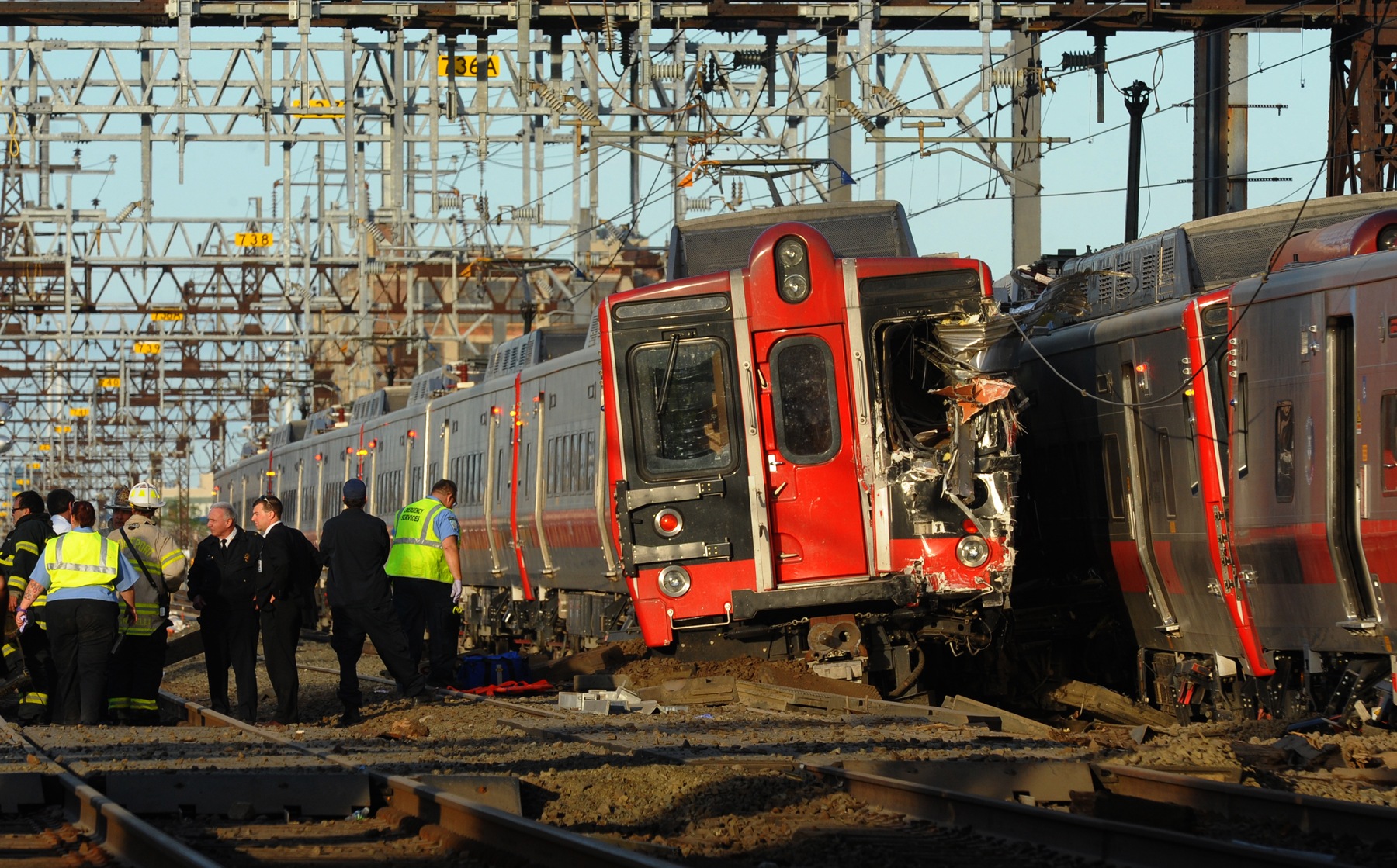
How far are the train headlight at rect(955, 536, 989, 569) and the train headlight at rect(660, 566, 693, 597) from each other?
1940mm

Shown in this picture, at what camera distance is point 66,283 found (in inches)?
1561

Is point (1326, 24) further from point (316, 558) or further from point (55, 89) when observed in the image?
point (55, 89)

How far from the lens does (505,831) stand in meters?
7.52

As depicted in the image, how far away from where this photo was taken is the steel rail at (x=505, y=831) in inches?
265

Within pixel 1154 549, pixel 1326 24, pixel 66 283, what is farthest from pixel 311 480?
pixel 1154 549

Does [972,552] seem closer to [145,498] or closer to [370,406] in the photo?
[145,498]

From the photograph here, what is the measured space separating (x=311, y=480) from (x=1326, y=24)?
20.9 meters

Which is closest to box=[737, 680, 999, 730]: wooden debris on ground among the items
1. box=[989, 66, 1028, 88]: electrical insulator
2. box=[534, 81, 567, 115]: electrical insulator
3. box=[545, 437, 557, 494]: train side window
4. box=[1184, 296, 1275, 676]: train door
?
box=[1184, 296, 1275, 676]: train door

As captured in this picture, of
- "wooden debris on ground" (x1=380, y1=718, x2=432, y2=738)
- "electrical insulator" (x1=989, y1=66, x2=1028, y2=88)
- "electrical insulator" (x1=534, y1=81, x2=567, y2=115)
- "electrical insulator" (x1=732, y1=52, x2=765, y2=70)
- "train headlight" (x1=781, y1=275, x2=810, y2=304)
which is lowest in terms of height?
"wooden debris on ground" (x1=380, y1=718, x2=432, y2=738)

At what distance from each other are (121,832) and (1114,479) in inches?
356

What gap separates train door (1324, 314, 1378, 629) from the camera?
Answer: 1143 cm

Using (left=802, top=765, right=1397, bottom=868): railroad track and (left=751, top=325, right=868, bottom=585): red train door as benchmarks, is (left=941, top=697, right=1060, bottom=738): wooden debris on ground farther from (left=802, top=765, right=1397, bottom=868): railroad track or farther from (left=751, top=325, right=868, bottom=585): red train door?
(left=802, top=765, right=1397, bottom=868): railroad track

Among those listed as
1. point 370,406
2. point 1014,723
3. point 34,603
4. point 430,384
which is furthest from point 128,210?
point 1014,723

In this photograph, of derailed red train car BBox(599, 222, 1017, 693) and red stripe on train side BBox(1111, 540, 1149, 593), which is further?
red stripe on train side BBox(1111, 540, 1149, 593)
